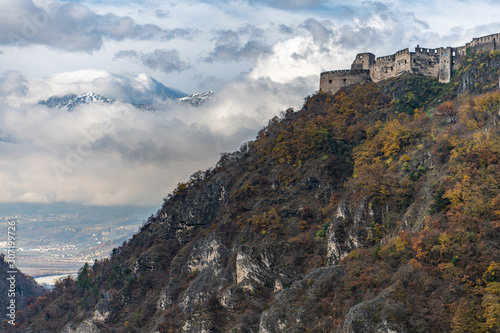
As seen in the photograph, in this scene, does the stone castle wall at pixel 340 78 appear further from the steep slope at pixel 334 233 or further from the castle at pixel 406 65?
the steep slope at pixel 334 233

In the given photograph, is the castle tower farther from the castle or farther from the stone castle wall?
the stone castle wall

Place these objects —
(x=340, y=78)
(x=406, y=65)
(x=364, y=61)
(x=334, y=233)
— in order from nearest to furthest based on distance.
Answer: (x=334, y=233) → (x=406, y=65) → (x=340, y=78) → (x=364, y=61)

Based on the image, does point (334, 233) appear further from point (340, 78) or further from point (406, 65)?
point (340, 78)

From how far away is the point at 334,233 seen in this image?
89000mm

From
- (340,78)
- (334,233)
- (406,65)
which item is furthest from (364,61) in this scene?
(334,233)

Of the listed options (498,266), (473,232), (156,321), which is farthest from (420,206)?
(156,321)

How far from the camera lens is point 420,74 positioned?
123 m

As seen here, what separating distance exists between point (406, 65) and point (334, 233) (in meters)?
50.4

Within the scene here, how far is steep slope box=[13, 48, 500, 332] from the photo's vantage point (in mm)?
67000

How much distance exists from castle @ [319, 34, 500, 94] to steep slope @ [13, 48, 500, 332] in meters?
3.43

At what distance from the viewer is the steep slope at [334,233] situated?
220 ft

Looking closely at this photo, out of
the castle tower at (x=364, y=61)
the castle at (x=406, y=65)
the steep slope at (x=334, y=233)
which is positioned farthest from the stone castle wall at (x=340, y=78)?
the steep slope at (x=334, y=233)

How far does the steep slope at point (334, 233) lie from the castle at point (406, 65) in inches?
135

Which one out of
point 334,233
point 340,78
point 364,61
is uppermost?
point 364,61
